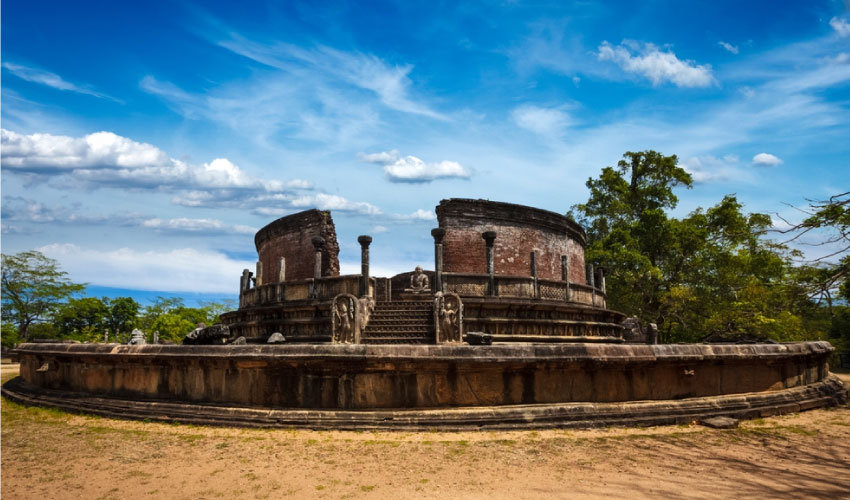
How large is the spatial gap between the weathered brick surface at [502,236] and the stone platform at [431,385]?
10.9m

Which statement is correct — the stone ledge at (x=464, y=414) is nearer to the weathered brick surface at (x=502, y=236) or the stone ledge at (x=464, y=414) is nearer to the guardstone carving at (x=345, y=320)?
the guardstone carving at (x=345, y=320)

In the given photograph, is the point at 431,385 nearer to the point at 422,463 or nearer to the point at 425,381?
the point at 425,381

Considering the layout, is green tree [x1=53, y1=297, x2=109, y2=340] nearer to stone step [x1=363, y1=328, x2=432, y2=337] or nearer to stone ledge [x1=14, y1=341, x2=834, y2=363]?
stone step [x1=363, y1=328, x2=432, y2=337]

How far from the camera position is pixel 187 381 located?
703 cm

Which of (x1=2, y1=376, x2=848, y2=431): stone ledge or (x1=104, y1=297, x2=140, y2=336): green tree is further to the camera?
(x1=104, y1=297, x2=140, y2=336): green tree

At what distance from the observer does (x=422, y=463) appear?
4.88 metres

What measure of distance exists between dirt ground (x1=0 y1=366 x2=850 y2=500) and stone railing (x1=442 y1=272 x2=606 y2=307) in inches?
298

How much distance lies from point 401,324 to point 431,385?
18.5 ft

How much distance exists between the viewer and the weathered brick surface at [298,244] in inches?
708

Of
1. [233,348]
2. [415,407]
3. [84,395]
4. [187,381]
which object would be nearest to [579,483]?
[415,407]

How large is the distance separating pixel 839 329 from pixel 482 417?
33.5 meters

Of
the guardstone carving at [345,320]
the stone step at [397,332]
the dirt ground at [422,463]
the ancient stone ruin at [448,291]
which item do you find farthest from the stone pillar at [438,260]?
the dirt ground at [422,463]

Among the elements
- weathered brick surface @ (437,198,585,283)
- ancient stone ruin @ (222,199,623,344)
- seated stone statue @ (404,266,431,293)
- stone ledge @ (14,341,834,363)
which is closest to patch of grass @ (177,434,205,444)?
stone ledge @ (14,341,834,363)

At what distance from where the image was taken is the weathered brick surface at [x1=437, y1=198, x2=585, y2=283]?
18.0m
